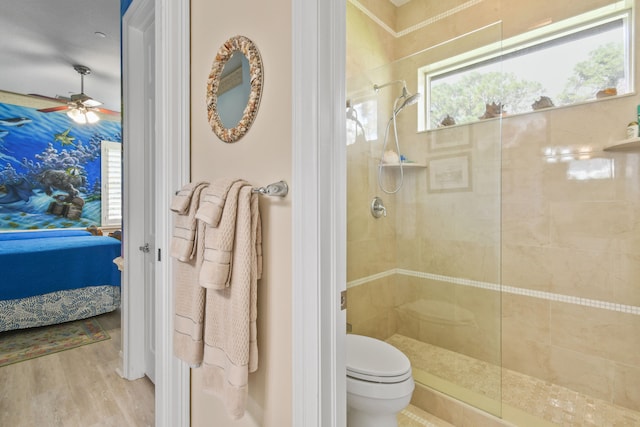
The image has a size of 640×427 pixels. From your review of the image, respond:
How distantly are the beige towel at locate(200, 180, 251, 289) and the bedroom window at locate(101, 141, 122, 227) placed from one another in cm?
520

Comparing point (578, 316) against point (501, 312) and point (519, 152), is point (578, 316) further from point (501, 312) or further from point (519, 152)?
point (519, 152)

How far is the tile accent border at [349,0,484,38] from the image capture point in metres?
2.23

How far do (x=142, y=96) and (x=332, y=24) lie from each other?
1.90 meters

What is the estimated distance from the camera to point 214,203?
957mm

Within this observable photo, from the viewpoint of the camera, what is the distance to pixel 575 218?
1.91 metres

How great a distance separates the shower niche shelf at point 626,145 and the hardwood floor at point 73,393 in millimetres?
2931

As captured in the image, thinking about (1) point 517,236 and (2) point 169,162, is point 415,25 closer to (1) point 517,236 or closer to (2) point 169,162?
(1) point 517,236

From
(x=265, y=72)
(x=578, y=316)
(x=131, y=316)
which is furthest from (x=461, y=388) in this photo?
(x=131, y=316)

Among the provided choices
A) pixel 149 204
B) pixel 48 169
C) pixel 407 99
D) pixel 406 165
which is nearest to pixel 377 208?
pixel 406 165

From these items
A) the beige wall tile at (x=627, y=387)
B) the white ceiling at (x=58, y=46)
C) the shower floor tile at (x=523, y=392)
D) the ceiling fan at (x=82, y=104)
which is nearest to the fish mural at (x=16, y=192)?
the white ceiling at (x=58, y=46)

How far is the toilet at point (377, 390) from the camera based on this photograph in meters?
1.40

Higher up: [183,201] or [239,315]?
[183,201]

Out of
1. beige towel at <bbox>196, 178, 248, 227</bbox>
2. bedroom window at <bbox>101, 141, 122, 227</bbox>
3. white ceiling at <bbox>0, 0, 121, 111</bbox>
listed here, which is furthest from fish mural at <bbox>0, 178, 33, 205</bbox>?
beige towel at <bbox>196, 178, 248, 227</bbox>

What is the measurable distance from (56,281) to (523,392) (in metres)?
3.90
